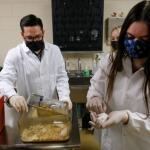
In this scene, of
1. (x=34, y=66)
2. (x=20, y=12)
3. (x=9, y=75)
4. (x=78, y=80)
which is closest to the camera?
(x=9, y=75)

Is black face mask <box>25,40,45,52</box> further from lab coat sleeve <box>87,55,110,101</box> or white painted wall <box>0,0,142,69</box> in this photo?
white painted wall <box>0,0,142,69</box>

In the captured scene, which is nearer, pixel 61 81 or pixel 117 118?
pixel 117 118

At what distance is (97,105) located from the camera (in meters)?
1.27

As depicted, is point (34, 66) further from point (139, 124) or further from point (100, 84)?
point (139, 124)

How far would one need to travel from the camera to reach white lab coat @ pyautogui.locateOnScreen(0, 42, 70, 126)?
6.95 feet

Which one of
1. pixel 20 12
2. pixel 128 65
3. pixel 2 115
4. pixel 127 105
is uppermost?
pixel 20 12

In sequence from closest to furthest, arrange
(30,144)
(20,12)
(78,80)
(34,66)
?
1. (30,144)
2. (34,66)
3. (78,80)
4. (20,12)

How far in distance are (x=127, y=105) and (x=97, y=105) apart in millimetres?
144

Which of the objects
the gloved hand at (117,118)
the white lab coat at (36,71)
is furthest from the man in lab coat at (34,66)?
the gloved hand at (117,118)

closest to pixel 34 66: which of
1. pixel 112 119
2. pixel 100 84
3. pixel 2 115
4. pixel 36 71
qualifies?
pixel 36 71

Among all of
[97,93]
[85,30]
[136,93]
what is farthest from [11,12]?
[136,93]

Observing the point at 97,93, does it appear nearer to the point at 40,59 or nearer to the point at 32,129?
the point at 32,129

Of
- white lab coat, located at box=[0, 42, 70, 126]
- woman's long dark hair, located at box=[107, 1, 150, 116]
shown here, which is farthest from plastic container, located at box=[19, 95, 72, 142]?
white lab coat, located at box=[0, 42, 70, 126]

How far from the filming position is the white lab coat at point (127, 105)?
1.11 m
